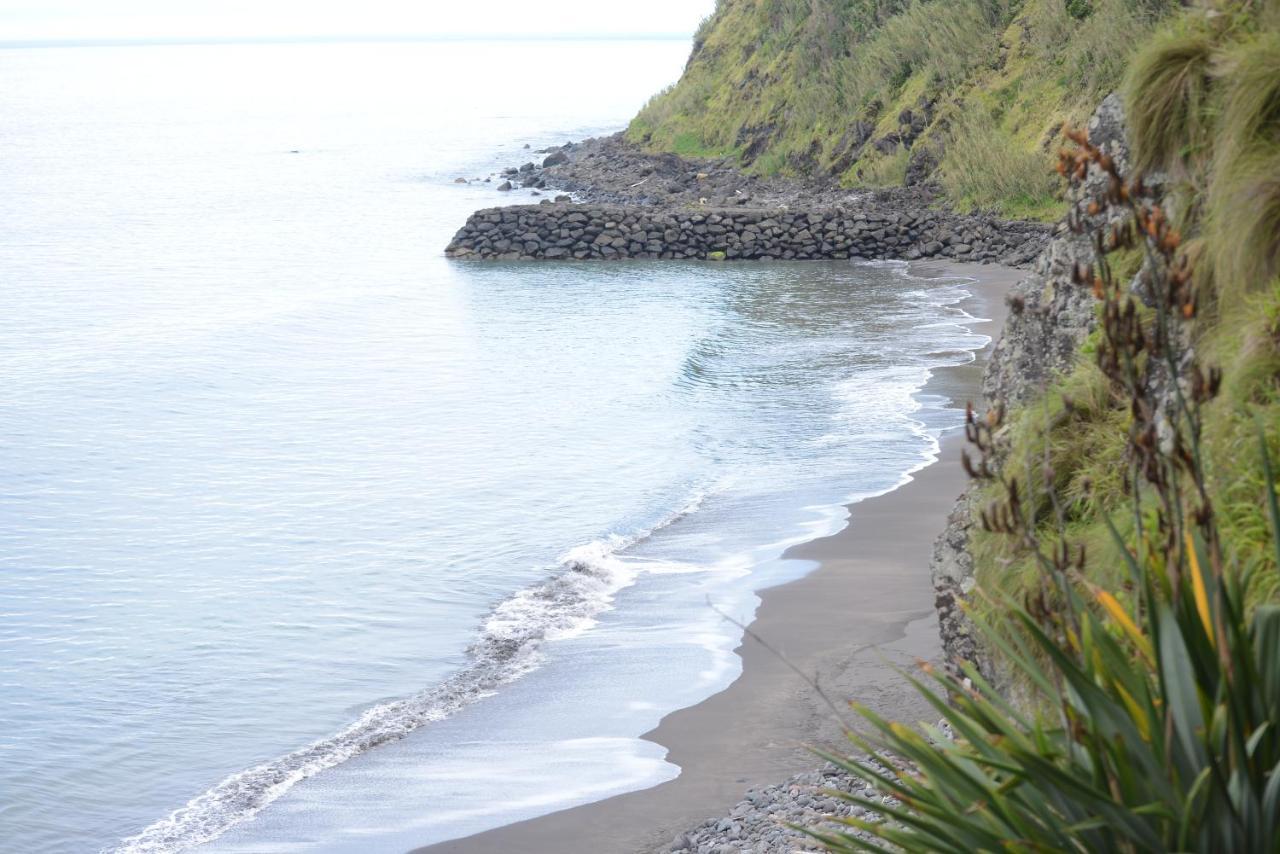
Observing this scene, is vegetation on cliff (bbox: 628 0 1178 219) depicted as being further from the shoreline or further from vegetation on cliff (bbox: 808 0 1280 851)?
vegetation on cliff (bbox: 808 0 1280 851)

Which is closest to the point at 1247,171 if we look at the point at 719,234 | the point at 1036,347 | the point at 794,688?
the point at 1036,347

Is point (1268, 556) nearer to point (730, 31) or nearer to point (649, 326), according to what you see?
point (649, 326)

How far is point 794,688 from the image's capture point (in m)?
8.48

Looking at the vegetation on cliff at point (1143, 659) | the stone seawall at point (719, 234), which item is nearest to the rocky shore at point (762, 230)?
the stone seawall at point (719, 234)

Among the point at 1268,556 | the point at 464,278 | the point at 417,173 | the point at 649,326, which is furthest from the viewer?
the point at 417,173

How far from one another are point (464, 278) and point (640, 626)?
24267 mm

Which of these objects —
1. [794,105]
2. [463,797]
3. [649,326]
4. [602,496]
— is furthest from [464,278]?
[463,797]

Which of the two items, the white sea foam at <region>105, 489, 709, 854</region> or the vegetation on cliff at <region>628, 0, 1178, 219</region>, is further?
the vegetation on cliff at <region>628, 0, 1178, 219</region>

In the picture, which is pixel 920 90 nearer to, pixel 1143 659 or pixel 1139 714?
pixel 1143 659

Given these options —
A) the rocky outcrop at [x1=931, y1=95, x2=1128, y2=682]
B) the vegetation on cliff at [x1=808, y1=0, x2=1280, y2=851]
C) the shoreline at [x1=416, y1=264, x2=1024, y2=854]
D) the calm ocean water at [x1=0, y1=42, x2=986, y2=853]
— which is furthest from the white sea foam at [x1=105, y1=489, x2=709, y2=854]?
the vegetation on cliff at [x1=808, y1=0, x2=1280, y2=851]

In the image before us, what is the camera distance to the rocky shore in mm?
31203

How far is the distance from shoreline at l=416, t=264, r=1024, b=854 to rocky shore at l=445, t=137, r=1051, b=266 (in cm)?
1861

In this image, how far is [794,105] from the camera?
43281 millimetres

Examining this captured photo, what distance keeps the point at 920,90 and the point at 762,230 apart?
267 inches
